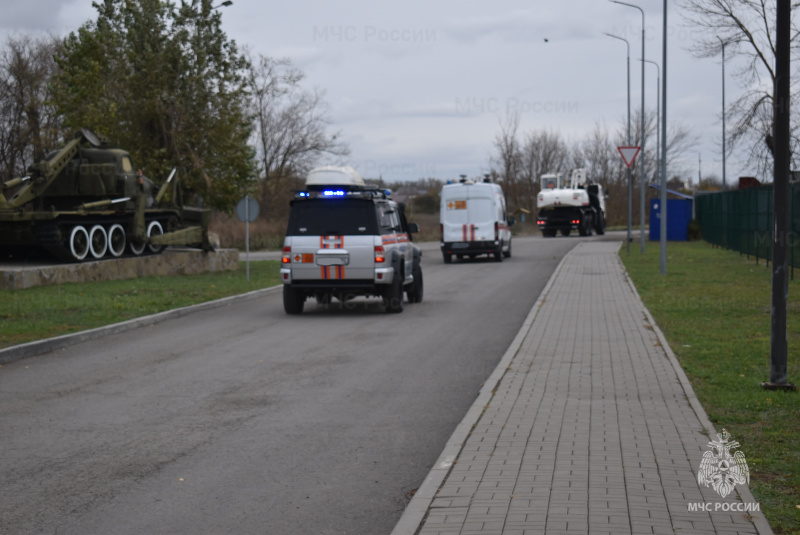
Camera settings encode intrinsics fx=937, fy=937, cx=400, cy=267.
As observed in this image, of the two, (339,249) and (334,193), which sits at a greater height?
(334,193)

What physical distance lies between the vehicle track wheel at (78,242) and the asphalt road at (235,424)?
32.8ft

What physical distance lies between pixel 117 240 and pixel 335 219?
12020 millimetres

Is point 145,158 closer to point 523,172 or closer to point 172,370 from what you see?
point 172,370

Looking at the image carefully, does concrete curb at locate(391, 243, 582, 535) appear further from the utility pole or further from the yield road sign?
the yield road sign

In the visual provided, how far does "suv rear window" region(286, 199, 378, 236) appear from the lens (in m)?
16.0

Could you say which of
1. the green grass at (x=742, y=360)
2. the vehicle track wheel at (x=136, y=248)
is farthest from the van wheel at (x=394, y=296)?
the vehicle track wheel at (x=136, y=248)

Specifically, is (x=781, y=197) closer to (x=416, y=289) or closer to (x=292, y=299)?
(x=292, y=299)

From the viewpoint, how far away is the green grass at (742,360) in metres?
5.80

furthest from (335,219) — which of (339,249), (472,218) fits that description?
(472,218)

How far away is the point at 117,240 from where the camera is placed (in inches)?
1022

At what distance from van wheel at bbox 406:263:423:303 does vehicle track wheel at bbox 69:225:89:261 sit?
9.69 metres

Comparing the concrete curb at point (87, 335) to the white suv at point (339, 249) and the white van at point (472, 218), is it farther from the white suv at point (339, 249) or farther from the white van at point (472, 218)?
the white van at point (472, 218)

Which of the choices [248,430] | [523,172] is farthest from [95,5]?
[523,172]

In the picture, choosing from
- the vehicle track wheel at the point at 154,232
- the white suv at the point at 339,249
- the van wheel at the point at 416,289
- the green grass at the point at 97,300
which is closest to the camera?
the green grass at the point at 97,300
